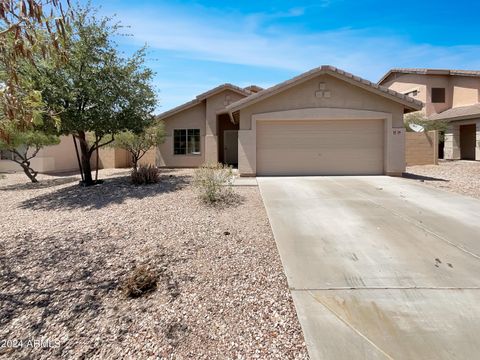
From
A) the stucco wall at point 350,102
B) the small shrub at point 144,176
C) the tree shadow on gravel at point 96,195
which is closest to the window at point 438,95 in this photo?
the stucco wall at point 350,102

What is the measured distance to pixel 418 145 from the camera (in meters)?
18.6

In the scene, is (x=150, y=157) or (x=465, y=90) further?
(x=465, y=90)

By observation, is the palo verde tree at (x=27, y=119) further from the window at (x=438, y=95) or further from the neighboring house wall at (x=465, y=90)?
the neighboring house wall at (x=465, y=90)

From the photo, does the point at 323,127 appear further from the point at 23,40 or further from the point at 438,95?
the point at 438,95

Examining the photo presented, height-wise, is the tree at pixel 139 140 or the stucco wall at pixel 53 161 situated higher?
the tree at pixel 139 140

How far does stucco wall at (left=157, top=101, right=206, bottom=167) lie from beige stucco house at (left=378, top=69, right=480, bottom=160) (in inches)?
687

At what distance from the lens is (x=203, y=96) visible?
19.4m

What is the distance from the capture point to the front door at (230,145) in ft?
68.2

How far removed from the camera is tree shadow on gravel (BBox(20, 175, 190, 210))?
899 cm

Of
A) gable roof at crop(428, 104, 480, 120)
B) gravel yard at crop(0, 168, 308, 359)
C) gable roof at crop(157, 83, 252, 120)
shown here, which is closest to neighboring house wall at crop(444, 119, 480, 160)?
gable roof at crop(428, 104, 480, 120)

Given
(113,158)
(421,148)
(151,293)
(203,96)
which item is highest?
(203,96)

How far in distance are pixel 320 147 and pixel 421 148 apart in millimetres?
8944

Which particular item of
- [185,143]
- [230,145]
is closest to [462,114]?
[230,145]

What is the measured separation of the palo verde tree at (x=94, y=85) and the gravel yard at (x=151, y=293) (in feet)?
13.3
